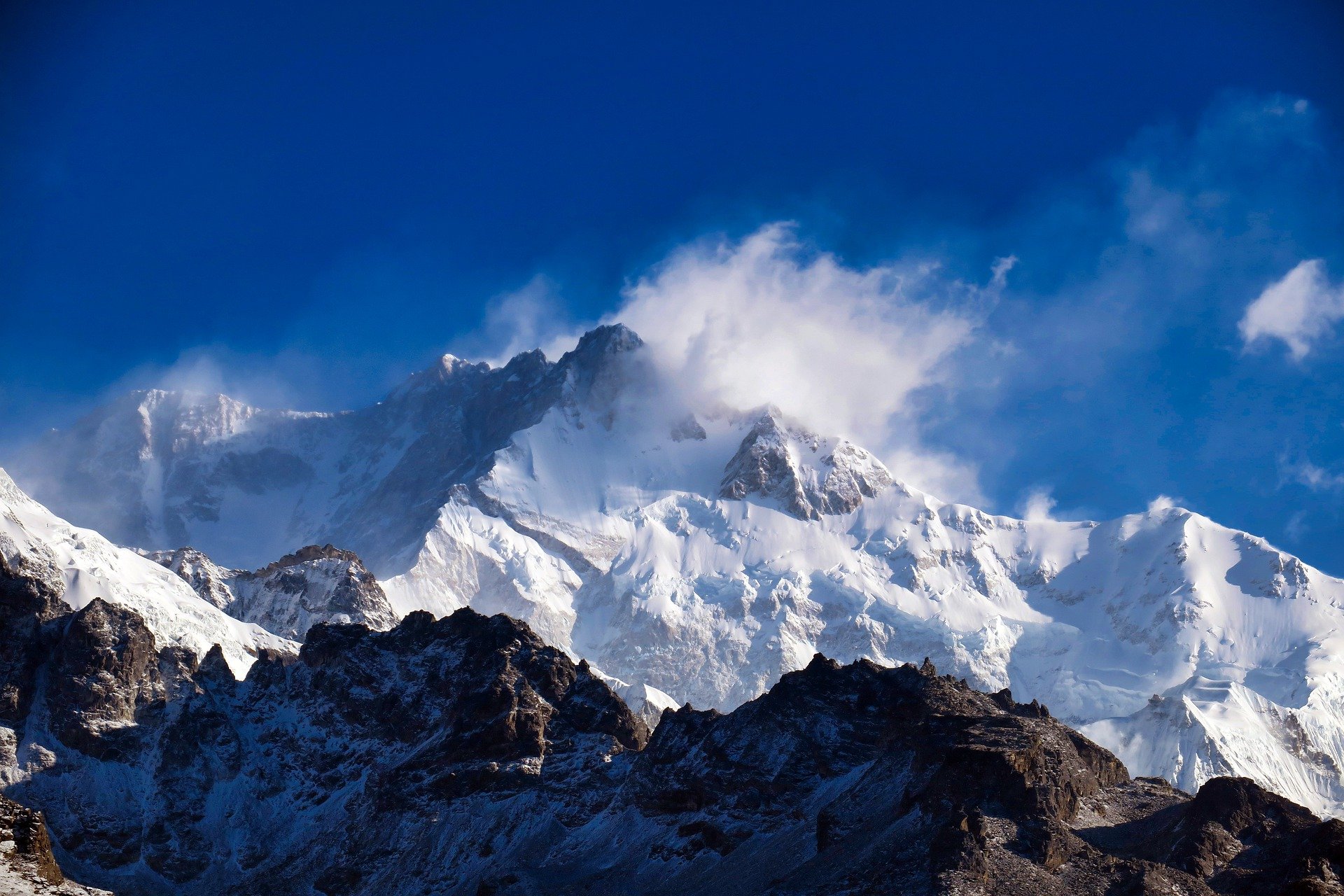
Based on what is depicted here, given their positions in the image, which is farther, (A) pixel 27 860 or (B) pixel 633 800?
(B) pixel 633 800

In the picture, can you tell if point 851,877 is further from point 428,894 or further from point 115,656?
point 115,656

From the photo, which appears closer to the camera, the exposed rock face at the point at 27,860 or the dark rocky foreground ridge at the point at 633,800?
→ the exposed rock face at the point at 27,860

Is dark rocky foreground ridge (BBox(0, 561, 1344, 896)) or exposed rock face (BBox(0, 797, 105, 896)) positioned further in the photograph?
dark rocky foreground ridge (BBox(0, 561, 1344, 896))

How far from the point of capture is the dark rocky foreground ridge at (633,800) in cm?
12550

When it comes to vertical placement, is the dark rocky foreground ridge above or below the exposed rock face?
above

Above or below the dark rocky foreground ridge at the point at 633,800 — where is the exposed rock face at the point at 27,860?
below

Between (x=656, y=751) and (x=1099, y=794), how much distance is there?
178 feet

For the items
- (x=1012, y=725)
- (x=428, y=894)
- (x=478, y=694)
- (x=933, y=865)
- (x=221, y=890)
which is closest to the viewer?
(x=933, y=865)

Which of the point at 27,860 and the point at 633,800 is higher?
the point at 633,800

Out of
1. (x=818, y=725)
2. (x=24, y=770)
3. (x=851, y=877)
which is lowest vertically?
(x=851, y=877)

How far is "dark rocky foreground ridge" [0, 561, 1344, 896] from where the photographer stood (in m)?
126

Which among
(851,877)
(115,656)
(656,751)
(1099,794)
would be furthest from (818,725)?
(115,656)

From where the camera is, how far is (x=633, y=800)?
563ft

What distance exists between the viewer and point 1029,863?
120500mm
